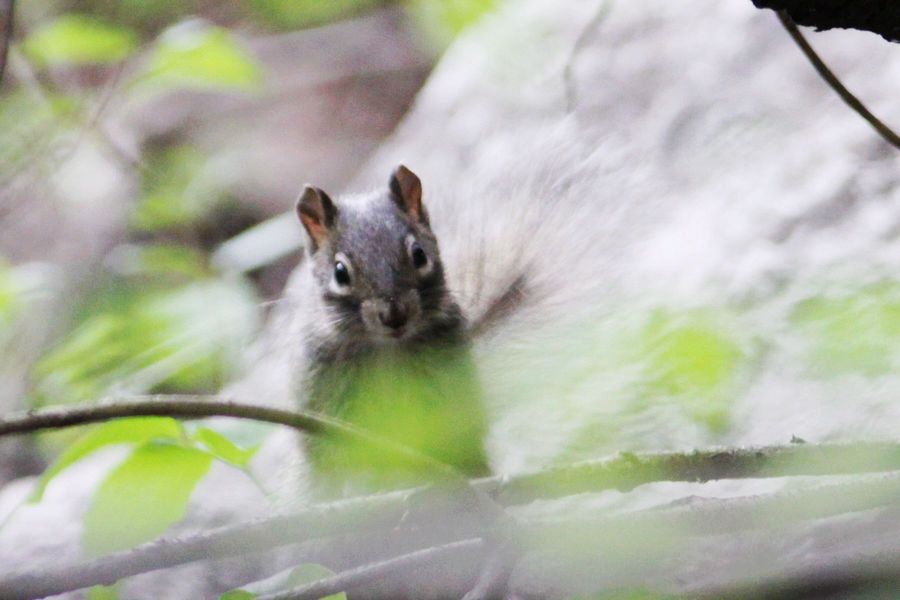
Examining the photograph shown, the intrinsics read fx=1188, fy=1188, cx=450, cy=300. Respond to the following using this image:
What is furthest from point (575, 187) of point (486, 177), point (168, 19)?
point (168, 19)

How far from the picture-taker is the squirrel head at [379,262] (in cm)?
189

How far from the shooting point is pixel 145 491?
0.95 m

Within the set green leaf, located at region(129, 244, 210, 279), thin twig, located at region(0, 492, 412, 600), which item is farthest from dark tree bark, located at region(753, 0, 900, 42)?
green leaf, located at region(129, 244, 210, 279)

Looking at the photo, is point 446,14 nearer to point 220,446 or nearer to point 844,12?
point 220,446

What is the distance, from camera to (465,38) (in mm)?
3439

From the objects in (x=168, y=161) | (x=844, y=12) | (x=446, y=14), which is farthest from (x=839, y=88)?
(x=168, y=161)

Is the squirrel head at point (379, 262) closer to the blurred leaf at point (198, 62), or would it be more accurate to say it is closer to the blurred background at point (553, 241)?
the blurred background at point (553, 241)

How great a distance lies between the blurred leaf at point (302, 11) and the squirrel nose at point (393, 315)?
197cm

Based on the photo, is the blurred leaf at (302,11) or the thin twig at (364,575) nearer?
the thin twig at (364,575)

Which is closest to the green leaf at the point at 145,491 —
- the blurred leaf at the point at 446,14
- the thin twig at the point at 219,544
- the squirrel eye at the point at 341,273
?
the thin twig at the point at 219,544

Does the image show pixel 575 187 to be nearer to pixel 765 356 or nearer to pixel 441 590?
pixel 765 356

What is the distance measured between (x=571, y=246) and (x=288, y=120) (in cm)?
319

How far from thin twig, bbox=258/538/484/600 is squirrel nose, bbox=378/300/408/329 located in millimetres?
943

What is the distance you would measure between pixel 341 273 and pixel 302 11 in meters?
2.13
